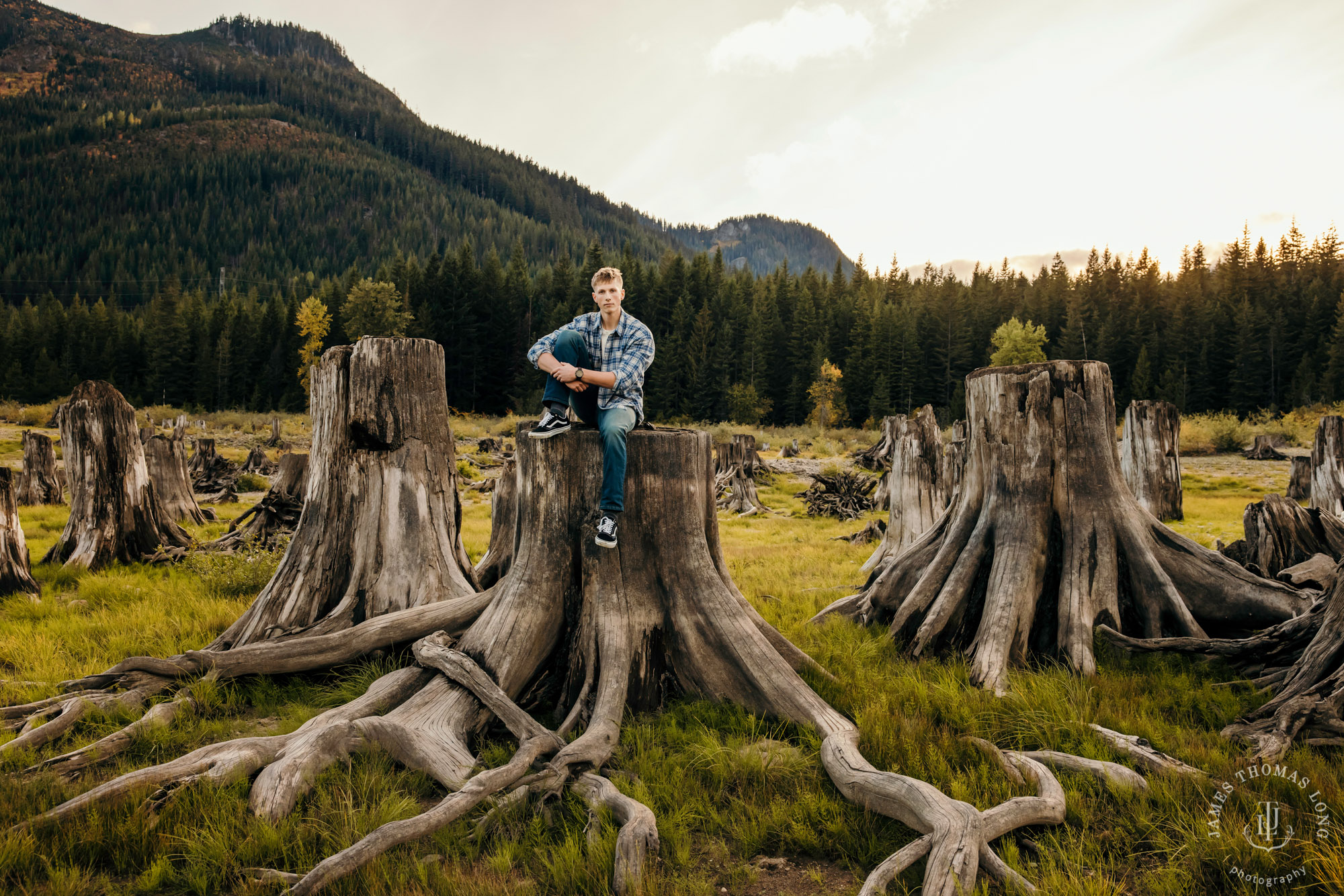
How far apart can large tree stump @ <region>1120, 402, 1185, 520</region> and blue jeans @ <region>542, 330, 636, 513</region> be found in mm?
11847

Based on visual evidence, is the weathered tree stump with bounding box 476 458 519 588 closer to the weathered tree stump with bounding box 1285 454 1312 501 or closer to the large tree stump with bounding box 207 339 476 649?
the large tree stump with bounding box 207 339 476 649

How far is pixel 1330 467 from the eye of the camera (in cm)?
1140

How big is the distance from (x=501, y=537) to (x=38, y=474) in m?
14.0

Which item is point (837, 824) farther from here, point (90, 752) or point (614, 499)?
point (90, 752)

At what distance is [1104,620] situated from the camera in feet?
15.3

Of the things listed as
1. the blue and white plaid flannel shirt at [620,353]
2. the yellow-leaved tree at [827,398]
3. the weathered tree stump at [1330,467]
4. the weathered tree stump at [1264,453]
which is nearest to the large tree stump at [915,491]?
the blue and white plaid flannel shirt at [620,353]

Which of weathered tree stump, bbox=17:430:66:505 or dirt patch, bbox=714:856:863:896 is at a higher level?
weathered tree stump, bbox=17:430:66:505

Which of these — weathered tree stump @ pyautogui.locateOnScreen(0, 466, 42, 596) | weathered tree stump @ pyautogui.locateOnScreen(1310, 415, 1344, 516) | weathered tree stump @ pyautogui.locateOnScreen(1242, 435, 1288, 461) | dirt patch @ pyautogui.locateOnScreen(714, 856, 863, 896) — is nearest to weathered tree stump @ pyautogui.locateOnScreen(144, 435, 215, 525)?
weathered tree stump @ pyautogui.locateOnScreen(0, 466, 42, 596)

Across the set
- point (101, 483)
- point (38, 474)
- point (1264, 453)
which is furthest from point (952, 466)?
point (1264, 453)

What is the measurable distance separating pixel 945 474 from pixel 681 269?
236 ft

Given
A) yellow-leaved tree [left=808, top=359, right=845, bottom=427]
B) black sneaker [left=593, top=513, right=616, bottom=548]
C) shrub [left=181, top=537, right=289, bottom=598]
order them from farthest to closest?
yellow-leaved tree [left=808, top=359, right=845, bottom=427]
shrub [left=181, top=537, right=289, bottom=598]
black sneaker [left=593, top=513, right=616, bottom=548]

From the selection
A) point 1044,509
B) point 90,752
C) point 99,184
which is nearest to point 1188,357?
point 1044,509

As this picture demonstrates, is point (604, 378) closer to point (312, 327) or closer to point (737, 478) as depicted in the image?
point (737, 478)

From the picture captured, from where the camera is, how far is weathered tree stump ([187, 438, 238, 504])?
50.1ft
